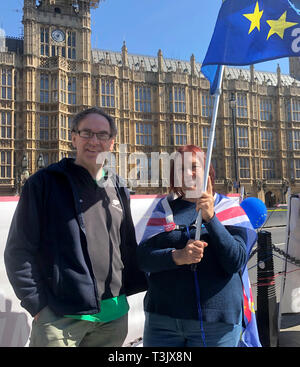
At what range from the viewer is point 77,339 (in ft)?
6.24

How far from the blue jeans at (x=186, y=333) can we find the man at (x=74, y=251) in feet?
0.71

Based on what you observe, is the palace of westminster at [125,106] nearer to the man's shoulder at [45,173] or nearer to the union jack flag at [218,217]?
the union jack flag at [218,217]

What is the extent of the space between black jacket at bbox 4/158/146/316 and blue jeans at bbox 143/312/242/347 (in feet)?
1.42

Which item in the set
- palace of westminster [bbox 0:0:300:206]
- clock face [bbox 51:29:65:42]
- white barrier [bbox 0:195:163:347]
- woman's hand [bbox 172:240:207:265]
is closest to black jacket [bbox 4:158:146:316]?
woman's hand [bbox 172:240:207:265]

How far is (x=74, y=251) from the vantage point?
1893 millimetres

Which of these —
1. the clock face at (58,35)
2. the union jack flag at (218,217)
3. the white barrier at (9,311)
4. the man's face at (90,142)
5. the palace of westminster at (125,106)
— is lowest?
the white barrier at (9,311)

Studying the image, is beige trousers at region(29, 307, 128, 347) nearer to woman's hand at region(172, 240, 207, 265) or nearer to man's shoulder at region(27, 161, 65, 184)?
woman's hand at region(172, 240, 207, 265)

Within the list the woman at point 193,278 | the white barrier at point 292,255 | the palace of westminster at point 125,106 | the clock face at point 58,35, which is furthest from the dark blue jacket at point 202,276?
the clock face at point 58,35

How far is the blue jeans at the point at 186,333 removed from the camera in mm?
1976

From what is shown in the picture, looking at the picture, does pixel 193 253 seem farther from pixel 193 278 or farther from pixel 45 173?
pixel 45 173

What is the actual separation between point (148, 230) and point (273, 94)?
41.9 metres

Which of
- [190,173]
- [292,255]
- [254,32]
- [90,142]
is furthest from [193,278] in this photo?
[292,255]
